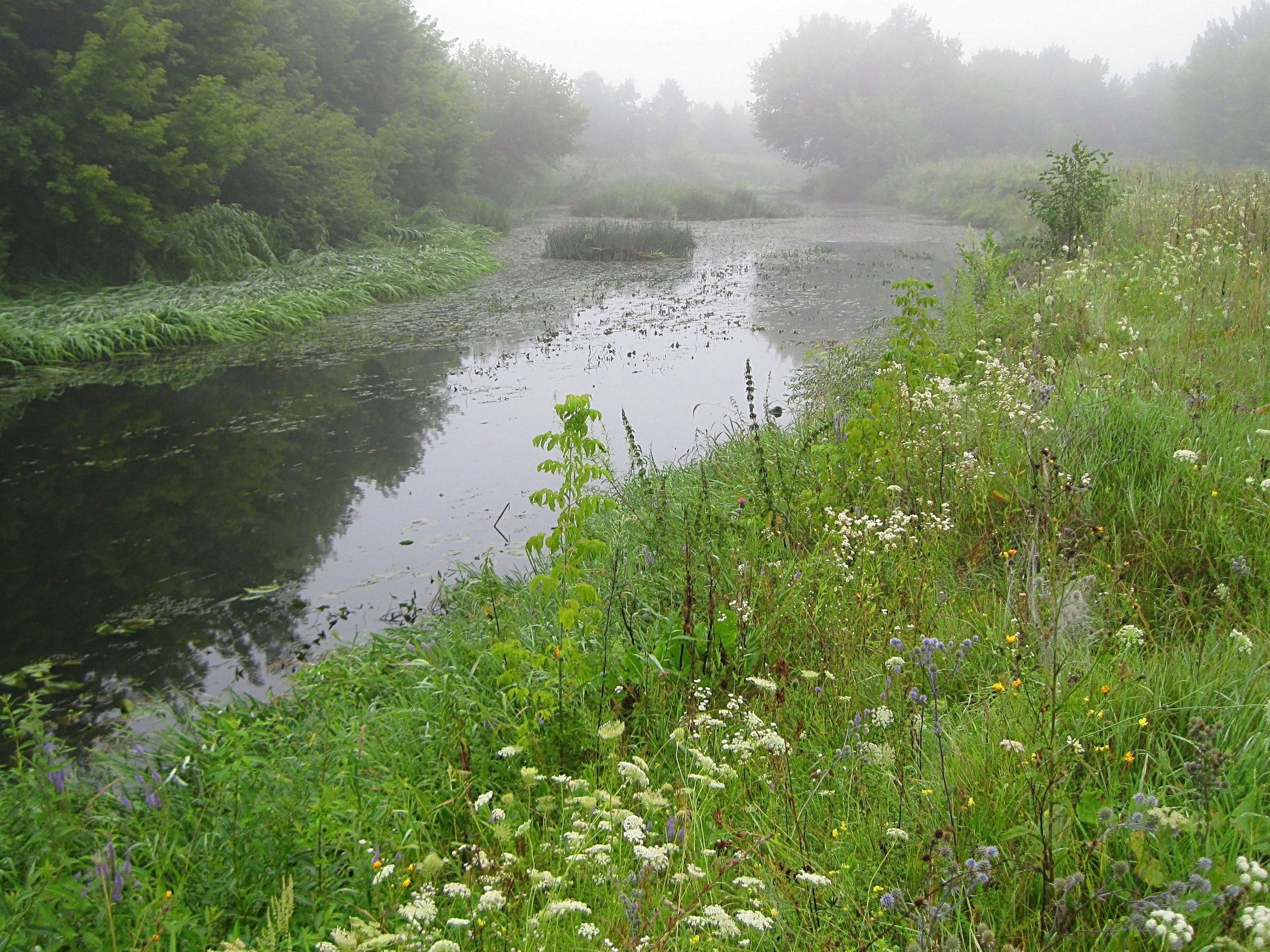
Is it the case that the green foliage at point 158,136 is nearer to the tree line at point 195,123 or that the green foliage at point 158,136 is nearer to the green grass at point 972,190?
the tree line at point 195,123

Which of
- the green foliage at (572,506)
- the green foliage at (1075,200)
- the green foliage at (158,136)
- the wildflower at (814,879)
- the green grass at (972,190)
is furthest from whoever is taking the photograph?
the green grass at (972,190)

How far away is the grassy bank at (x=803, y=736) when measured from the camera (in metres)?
1.63

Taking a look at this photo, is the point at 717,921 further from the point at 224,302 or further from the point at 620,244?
the point at 620,244

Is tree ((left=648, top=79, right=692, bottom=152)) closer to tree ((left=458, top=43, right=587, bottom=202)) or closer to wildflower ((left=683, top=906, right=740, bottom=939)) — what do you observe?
tree ((left=458, top=43, right=587, bottom=202))

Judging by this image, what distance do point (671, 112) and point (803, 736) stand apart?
77132 mm

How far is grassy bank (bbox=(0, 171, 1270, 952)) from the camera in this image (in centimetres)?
163

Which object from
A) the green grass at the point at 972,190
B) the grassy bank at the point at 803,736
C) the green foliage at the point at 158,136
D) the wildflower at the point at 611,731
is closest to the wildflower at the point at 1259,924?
the grassy bank at the point at 803,736

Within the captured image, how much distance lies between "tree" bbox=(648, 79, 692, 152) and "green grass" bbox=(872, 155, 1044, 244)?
103 ft

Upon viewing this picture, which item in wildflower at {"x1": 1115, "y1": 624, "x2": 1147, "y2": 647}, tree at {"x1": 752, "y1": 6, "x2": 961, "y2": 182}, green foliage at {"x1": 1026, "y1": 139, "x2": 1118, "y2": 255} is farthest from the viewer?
tree at {"x1": 752, "y1": 6, "x2": 961, "y2": 182}

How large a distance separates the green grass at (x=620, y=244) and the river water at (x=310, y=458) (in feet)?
17.9

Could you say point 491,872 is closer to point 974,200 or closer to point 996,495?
point 996,495

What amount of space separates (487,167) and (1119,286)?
2928cm

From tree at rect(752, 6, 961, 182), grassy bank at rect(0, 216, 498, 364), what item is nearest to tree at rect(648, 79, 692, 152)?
tree at rect(752, 6, 961, 182)

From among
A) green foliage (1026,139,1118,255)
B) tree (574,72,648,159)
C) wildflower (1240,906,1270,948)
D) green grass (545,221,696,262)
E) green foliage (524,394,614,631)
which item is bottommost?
wildflower (1240,906,1270,948)
